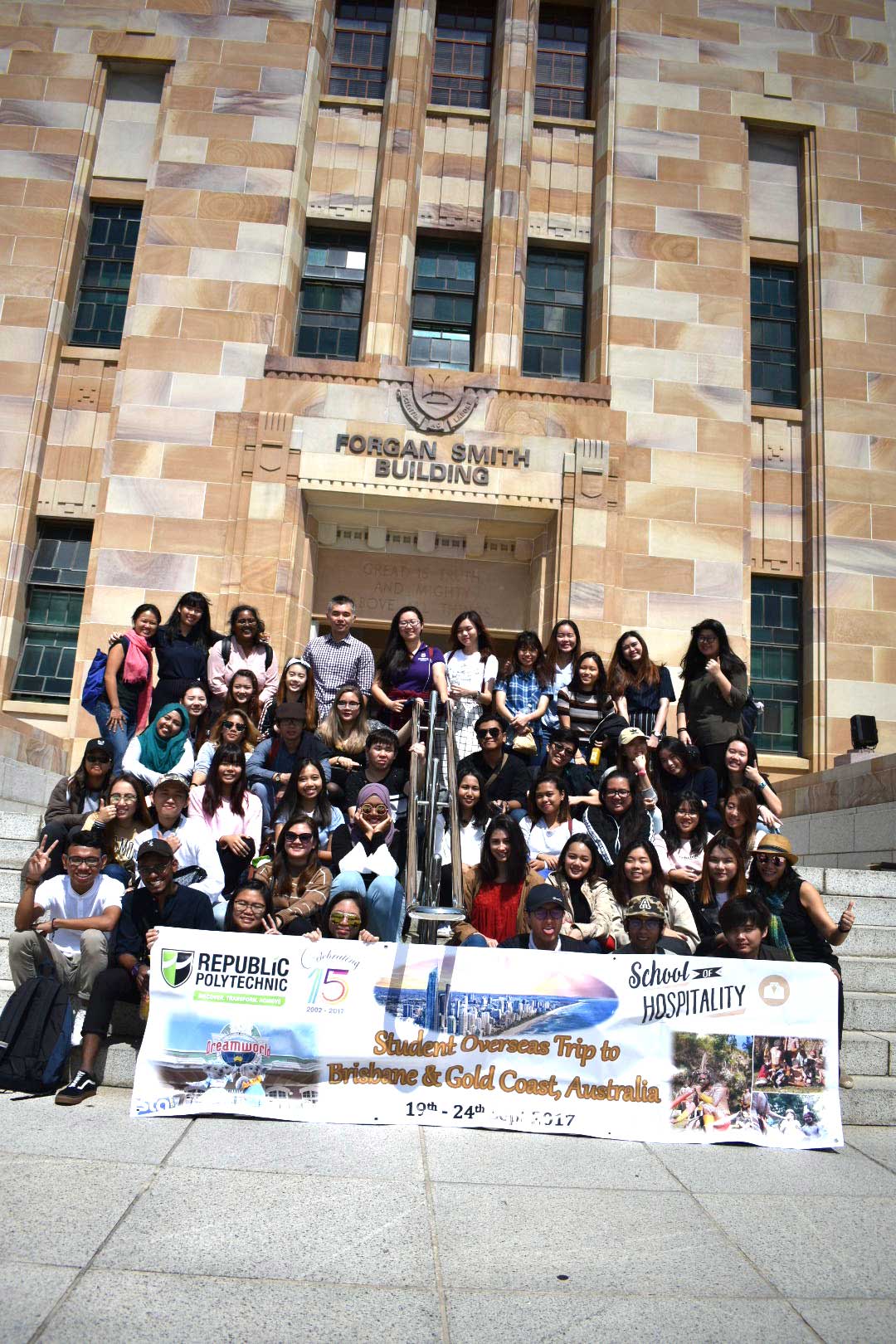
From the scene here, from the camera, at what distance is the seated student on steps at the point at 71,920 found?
596 cm

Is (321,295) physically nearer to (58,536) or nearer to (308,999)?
(58,536)

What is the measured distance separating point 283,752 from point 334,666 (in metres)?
1.47

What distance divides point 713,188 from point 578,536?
19.4 feet

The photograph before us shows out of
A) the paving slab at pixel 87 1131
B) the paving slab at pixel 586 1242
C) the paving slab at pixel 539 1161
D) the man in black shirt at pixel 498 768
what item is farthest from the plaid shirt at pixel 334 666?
the paving slab at pixel 586 1242

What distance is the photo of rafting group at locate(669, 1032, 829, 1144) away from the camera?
547 cm

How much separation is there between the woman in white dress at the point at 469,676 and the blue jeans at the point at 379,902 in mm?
2949

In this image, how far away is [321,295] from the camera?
49.7 feet

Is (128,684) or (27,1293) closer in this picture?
(27,1293)

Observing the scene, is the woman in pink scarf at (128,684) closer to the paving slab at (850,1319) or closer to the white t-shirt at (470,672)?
the white t-shirt at (470,672)


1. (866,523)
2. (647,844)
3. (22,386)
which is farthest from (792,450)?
(22,386)

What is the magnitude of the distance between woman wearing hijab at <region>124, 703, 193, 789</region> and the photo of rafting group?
444 centimetres

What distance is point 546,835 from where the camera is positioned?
25.5 feet

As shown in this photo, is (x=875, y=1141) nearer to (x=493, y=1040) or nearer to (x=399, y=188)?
(x=493, y=1040)

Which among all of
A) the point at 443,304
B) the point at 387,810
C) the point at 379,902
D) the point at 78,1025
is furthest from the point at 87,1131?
the point at 443,304
